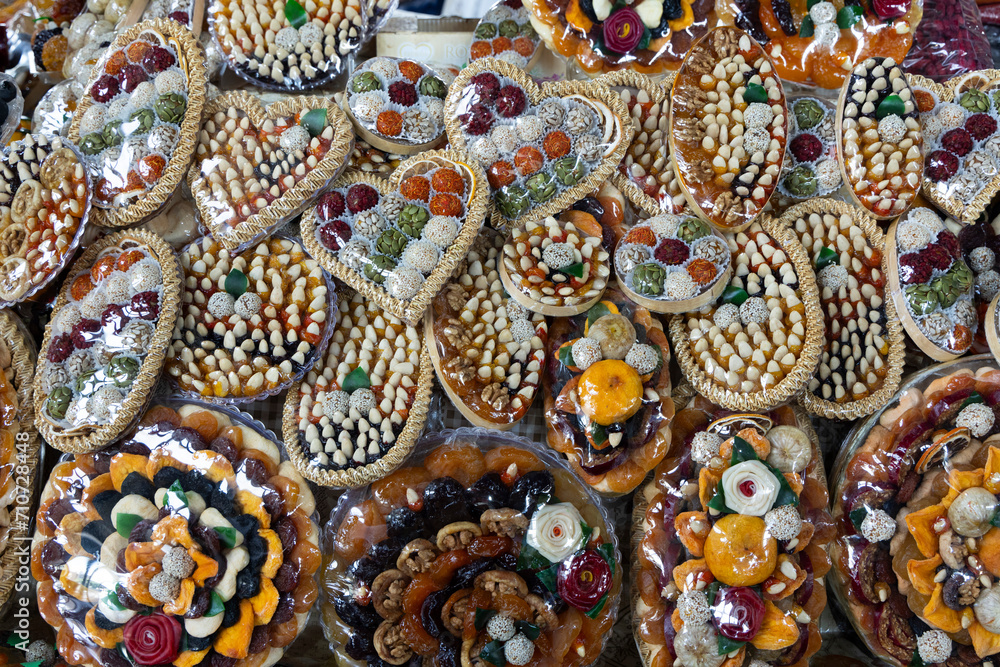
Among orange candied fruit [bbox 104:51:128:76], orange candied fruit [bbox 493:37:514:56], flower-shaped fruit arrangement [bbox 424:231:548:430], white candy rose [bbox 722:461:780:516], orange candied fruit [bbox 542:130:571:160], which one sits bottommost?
white candy rose [bbox 722:461:780:516]

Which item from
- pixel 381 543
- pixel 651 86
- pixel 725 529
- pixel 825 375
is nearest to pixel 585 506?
pixel 725 529

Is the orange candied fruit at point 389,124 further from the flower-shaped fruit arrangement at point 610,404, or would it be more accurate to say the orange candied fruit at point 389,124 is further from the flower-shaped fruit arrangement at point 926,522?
the flower-shaped fruit arrangement at point 926,522

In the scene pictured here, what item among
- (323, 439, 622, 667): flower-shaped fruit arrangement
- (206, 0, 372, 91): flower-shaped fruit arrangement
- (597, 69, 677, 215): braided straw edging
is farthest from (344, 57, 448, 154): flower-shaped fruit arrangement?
(323, 439, 622, 667): flower-shaped fruit arrangement

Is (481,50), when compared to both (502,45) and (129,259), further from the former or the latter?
(129,259)

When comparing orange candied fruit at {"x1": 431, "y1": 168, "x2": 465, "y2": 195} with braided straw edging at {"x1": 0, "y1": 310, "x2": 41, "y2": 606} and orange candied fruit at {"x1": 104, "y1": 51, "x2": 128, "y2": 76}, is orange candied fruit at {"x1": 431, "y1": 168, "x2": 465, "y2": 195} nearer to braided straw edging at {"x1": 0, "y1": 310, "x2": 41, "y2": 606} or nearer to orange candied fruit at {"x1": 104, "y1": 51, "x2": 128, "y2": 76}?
orange candied fruit at {"x1": 104, "y1": 51, "x2": 128, "y2": 76}

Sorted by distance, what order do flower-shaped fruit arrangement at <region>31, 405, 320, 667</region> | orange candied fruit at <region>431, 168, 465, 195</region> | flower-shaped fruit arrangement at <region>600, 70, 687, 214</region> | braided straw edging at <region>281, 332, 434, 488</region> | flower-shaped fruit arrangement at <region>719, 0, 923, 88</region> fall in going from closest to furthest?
flower-shaped fruit arrangement at <region>31, 405, 320, 667</region> < braided straw edging at <region>281, 332, 434, 488</region> < orange candied fruit at <region>431, 168, 465, 195</region> < flower-shaped fruit arrangement at <region>600, 70, 687, 214</region> < flower-shaped fruit arrangement at <region>719, 0, 923, 88</region>

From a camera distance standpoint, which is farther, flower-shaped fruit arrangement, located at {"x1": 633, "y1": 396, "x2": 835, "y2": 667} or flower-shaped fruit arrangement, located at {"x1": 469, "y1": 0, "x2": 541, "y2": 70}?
flower-shaped fruit arrangement, located at {"x1": 469, "y1": 0, "x2": 541, "y2": 70}

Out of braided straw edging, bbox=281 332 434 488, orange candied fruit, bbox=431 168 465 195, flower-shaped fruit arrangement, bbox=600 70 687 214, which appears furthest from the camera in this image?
flower-shaped fruit arrangement, bbox=600 70 687 214

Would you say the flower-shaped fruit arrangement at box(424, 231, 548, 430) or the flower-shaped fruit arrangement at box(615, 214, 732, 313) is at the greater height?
the flower-shaped fruit arrangement at box(615, 214, 732, 313)
